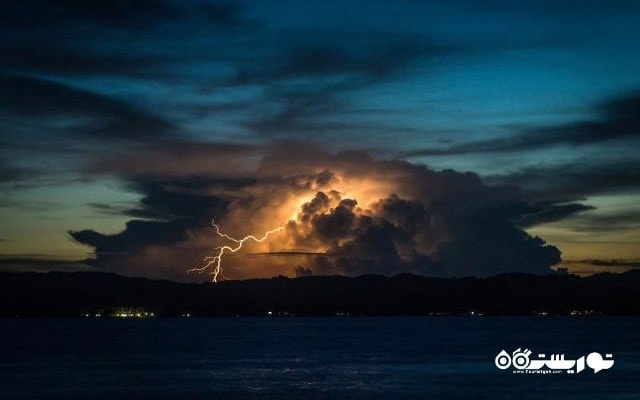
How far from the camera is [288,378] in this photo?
111688 millimetres

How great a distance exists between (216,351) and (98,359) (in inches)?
1221

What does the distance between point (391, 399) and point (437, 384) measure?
15.3 m

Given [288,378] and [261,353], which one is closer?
[288,378]

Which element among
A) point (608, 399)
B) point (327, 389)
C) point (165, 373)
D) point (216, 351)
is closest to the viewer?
point (608, 399)

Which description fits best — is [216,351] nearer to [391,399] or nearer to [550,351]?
[550,351]

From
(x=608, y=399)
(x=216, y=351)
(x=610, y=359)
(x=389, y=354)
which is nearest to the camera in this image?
(x=608, y=399)

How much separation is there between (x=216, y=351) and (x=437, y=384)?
77662mm

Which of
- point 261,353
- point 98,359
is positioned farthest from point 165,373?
point 261,353

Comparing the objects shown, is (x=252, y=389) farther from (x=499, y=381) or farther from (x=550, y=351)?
(x=550, y=351)

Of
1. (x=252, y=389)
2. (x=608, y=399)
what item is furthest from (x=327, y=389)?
(x=608, y=399)

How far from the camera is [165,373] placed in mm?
118500

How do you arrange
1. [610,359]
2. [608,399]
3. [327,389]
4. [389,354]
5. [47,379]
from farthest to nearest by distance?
1. [389,354]
2. [610,359]
3. [47,379]
4. [327,389]
5. [608,399]

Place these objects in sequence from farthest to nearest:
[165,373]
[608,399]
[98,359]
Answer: [98,359], [165,373], [608,399]

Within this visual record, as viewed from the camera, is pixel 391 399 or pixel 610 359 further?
pixel 610 359
